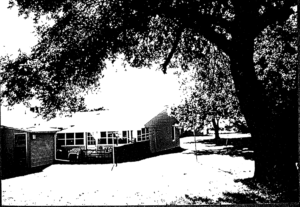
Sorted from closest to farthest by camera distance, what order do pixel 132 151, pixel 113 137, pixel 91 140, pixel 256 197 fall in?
pixel 256 197
pixel 113 137
pixel 132 151
pixel 91 140

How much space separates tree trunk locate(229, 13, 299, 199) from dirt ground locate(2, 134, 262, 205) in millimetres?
803

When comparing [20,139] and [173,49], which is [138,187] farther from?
[173,49]

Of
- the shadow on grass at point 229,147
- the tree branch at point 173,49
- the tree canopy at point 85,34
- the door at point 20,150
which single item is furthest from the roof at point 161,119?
the tree canopy at point 85,34

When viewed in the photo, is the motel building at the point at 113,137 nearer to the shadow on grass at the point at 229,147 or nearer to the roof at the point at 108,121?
the roof at the point at 108,121

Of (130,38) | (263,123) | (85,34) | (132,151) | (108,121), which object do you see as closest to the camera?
(263,123)

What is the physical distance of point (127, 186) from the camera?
6.61 meters

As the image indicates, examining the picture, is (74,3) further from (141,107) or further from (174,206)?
(141,107)

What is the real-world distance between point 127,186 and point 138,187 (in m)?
0.29

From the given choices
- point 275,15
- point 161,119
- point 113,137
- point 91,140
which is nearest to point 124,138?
point 91,140

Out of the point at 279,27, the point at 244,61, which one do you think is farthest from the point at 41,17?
the point at 279,27

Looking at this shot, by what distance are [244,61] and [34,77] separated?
5.16 metres

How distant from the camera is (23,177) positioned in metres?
7.11

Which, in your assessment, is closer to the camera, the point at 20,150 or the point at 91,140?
the point at 20,150

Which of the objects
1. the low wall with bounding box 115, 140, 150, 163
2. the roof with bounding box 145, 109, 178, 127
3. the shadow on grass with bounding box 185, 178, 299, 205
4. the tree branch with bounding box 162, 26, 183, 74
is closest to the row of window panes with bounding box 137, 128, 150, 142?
the low wall with bounding box 115, 140, 150, 163
